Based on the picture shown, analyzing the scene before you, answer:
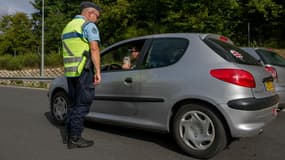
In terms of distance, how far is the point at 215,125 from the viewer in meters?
3.88

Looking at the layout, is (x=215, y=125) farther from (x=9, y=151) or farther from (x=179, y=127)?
(x=9, y=151)

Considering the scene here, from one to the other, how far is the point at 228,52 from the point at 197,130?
1.07 meters

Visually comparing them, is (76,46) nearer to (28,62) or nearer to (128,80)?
(128,80)

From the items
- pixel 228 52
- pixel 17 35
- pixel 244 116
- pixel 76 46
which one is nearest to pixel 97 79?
pixel 76 46

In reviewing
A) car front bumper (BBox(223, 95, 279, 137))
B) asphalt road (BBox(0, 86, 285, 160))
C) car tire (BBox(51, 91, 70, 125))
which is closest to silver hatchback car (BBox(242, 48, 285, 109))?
asphalt road (BBox(0, 86, 285, 160))

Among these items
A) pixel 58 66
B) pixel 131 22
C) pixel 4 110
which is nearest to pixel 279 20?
pixel 131 22

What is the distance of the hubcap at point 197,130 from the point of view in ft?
12.9

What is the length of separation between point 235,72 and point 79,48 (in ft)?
6.62

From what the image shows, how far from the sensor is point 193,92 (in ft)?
13.0

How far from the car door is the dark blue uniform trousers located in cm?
48

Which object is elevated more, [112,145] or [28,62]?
[28,62]

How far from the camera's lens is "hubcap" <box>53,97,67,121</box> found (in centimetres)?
573

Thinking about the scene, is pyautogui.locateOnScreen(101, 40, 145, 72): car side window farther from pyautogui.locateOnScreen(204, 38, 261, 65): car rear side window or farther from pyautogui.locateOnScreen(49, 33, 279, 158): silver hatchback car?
pyautogui.locateOnScreen(204, 38, 261, 65): car rear side window

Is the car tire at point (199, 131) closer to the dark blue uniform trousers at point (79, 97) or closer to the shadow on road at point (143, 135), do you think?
the shadow on road at point (143, 135)
